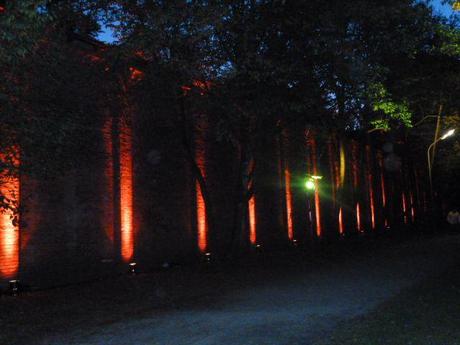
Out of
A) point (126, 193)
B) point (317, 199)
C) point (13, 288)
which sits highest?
point (317, 199)

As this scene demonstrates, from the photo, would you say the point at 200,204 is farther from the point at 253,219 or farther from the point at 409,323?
the point at 409,323

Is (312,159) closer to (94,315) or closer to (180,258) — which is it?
(180,258)

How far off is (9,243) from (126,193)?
16.8ft

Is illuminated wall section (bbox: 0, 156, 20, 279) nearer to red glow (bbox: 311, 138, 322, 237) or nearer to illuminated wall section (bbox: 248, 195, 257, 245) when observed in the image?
illuminated wall section (bbox: 248, 195, 257, 245)

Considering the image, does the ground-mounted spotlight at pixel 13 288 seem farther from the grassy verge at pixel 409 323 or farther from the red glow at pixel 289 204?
the red glow at pixel 289 204

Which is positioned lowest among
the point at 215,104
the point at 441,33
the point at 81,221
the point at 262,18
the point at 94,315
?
the point at 94,315

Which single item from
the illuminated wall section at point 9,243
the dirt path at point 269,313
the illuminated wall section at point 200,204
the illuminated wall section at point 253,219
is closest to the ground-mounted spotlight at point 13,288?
the illuminated wall section at point 9,243

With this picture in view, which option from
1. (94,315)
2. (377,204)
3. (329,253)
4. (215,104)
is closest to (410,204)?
(377,204)

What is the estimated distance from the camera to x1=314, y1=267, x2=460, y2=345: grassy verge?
7.74 metres

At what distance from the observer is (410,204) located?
193ft

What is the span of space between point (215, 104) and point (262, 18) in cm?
270

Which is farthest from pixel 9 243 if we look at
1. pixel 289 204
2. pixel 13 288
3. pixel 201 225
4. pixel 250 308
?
pixel 289 204

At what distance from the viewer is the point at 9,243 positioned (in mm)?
15227

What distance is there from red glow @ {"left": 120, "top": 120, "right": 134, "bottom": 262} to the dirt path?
5.39 m
